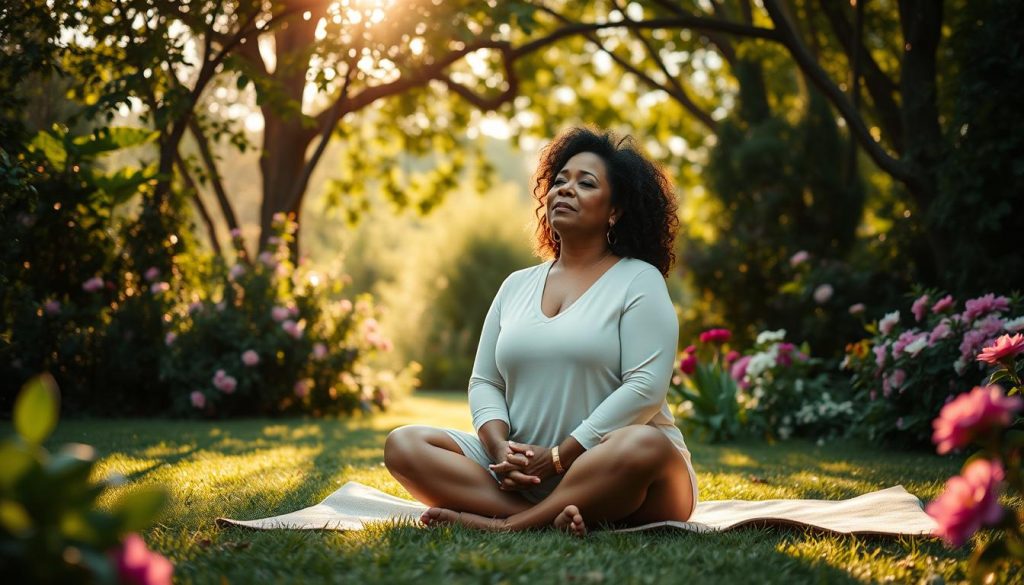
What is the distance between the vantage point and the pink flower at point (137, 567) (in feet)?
4.68

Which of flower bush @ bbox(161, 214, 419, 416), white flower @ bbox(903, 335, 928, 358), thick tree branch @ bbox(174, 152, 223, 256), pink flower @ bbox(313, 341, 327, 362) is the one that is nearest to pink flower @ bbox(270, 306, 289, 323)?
flower bush @ bbox(161, 214, 419, 416)

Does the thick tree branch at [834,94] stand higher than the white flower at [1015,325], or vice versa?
the thick tree branch at [834,94]

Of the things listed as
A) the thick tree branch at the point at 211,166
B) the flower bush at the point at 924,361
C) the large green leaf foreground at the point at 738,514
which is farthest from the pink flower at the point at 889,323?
the thick tree branch at the point at 211,166

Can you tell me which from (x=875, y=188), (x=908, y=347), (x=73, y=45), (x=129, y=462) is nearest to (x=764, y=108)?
(x=875, y=188)

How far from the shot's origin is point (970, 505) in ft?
6.05

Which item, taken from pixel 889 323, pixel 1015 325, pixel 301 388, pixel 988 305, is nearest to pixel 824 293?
pixel 889 323

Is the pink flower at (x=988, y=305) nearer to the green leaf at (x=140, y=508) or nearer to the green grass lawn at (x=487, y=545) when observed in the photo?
the green grass lawn at (x=487, y=545)

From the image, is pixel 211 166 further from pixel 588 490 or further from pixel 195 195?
pixel 588 490

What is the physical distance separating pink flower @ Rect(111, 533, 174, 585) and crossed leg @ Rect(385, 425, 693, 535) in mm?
1758

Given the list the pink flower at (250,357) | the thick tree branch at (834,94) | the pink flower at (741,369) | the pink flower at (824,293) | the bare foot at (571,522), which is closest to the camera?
the bare foot at (571,522)

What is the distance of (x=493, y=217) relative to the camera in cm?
2180

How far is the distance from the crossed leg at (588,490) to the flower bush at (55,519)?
1.78 metres

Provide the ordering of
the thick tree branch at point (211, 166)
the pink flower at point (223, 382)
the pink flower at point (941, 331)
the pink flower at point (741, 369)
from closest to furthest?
1. the pink flower at point (941, 331)
2. the pink flower at point (741, 369)
3. the pink flower at point (223, 382)
4. the thick tree branch at point (211, 166)

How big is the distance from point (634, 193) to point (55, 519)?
2.71m
